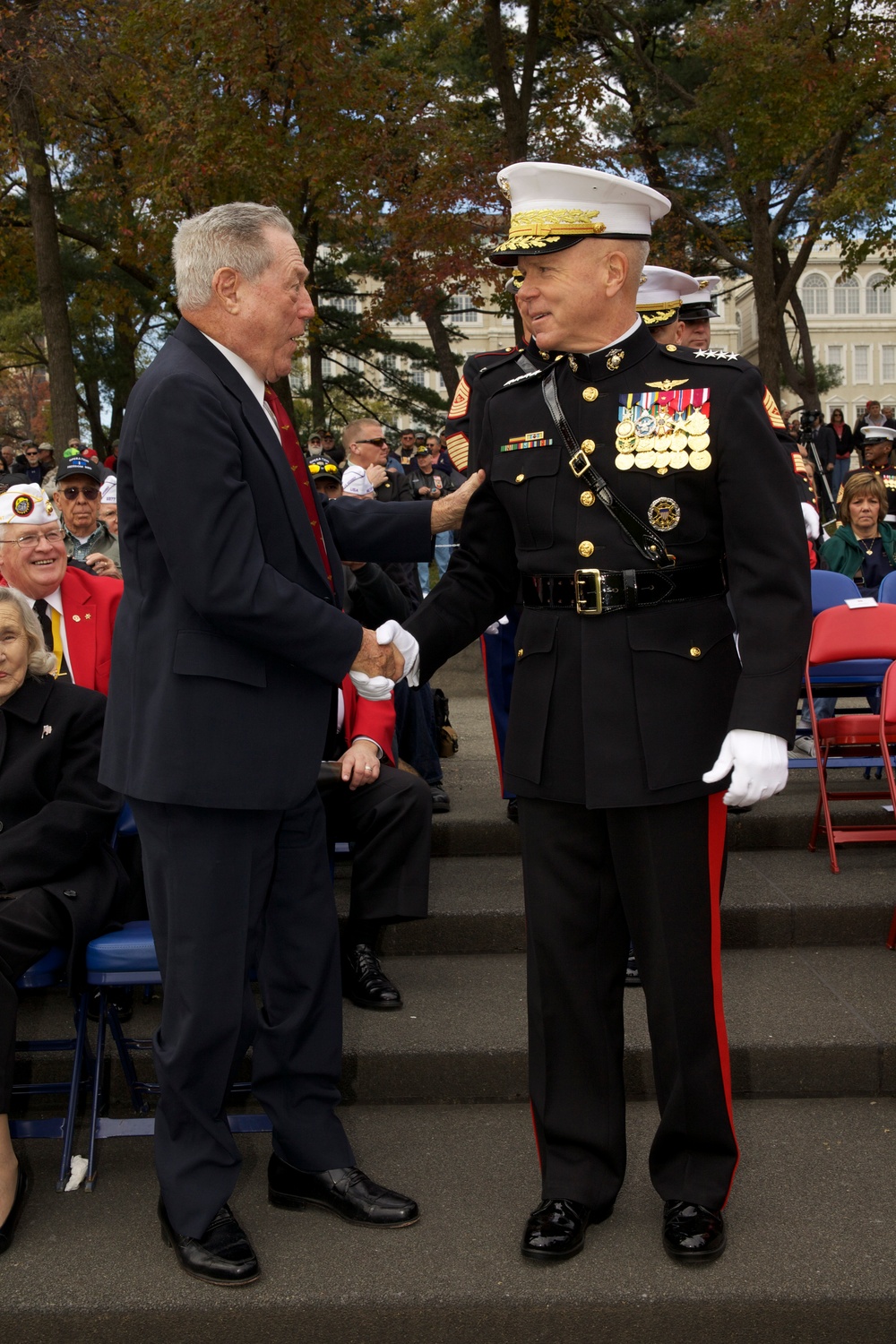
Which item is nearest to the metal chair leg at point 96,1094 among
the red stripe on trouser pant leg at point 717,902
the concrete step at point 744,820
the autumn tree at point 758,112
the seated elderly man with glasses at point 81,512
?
the red stripe on trouser pant leg at point 717,902

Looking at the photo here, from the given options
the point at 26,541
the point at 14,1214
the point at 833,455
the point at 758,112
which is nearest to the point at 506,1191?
the point at 14,1214

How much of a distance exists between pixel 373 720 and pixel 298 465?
5.30ft

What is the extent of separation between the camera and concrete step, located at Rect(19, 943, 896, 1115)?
3834 millimetres

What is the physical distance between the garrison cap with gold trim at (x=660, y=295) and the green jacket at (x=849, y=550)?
12.9ft

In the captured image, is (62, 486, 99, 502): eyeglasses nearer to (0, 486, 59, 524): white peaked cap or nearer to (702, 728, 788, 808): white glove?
(0, 486, 59, 524): white peaked cap

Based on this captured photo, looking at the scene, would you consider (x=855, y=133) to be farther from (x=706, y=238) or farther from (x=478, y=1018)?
(x=478, y=1018)

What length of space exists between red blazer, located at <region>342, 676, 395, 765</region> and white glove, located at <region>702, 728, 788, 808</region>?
202 centimetres

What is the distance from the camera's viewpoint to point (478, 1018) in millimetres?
4074

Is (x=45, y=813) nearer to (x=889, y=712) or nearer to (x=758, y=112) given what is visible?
(x=889, y=712)

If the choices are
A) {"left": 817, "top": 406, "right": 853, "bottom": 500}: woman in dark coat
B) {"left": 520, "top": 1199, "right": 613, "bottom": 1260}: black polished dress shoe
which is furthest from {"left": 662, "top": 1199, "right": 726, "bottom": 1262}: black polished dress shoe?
{"left": 817, "top": 406, "right": 853, "bottom": 500}: woman in dark coat

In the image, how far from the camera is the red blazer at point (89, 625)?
4.51 meters

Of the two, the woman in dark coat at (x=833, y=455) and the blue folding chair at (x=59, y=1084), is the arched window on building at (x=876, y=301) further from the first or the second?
the blue folding chair at (x=59, y=1084)

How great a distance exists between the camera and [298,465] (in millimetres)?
3104

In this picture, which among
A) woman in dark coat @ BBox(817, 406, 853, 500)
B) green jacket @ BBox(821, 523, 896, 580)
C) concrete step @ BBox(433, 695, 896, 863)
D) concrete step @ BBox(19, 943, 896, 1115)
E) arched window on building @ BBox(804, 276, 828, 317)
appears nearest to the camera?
concrete step @ BBox(19, 943, 896, 1115)
